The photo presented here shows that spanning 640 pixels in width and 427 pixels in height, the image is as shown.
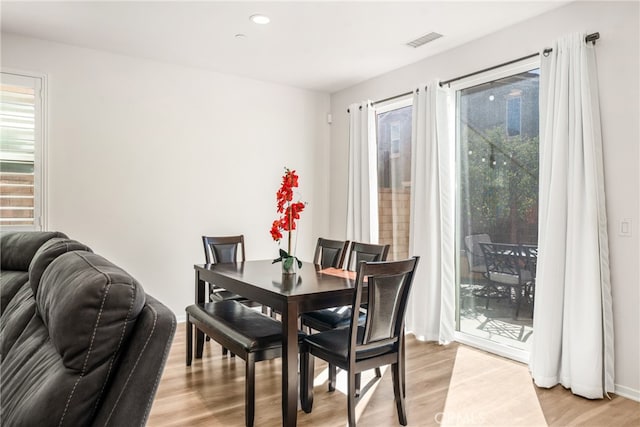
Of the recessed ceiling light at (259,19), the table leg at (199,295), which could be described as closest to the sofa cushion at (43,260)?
the table leg at (199,295)

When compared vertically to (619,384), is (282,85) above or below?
above

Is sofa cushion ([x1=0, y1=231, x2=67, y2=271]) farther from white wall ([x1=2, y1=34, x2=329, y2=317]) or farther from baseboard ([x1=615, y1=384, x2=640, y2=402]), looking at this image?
baseboard ([x1=615, y1=384, x2=640, y2=402])

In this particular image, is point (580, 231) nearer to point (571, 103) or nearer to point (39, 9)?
point (571, 103)

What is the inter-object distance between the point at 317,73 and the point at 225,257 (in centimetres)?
228

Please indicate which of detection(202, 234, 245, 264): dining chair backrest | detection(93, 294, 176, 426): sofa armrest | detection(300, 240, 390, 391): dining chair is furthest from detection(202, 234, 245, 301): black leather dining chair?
detection(93, 294, 176, 426): sofa armrest

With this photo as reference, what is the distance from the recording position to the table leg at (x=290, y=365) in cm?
222

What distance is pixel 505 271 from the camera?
366cm

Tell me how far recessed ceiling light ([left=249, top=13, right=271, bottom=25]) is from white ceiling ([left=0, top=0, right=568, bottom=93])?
6 centimetres

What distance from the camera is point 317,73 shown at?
4.73 meters

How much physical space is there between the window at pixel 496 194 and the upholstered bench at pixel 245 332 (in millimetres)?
2002

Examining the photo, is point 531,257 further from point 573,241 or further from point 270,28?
point 270,28

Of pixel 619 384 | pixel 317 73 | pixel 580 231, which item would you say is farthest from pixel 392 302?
pixel 317 73

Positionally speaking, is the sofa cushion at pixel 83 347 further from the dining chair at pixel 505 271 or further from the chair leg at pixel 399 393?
the dining chair at pixel 505 271

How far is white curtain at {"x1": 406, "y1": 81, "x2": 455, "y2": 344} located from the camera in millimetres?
3930
